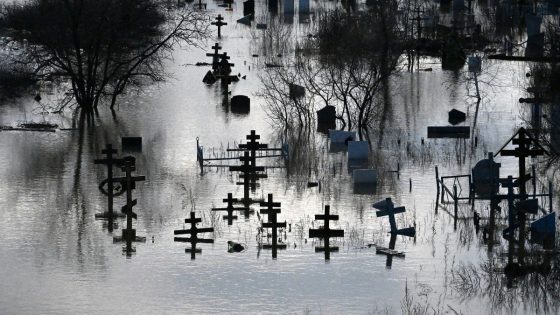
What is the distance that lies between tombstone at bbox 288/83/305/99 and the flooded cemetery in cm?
34

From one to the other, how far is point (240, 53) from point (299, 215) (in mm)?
24683

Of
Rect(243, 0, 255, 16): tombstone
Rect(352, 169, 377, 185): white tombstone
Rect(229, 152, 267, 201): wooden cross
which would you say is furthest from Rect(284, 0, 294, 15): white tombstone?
Rect(352, 169, 377, 185): white tombstone

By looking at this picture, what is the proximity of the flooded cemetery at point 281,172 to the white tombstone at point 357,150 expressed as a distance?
0.05m

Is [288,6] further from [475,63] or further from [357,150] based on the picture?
[357,150]

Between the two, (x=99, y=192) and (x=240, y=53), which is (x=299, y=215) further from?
(x=240, y=53)

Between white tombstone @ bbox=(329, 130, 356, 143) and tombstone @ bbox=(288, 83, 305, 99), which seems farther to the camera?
tombstone @ bbox=(288, 83, 305, 99)

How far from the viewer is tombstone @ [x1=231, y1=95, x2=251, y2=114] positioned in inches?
1598

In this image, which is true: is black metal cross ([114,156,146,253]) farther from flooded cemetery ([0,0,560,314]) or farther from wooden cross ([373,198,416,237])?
wooden cross ([373,198,416,237])

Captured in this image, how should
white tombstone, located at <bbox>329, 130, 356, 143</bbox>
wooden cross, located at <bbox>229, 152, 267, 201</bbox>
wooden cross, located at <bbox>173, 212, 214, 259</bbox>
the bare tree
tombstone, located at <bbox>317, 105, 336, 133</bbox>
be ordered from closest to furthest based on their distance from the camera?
wooden cross, located at <bbox>173, 212, 214, 259</bbox>, wooden cross, located at <bbox>229, 152, 267, 201</bbox>, white tombstone, located at <bbox>329, 130, 356, 143</bbox>, tombstone, located at <bbox>317, 105, 336, 133</bbox>, the bare tree

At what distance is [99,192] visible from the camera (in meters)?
29.7

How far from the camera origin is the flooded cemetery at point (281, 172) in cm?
2294

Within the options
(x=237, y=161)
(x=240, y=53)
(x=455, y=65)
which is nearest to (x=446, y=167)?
(x=237, y=161)

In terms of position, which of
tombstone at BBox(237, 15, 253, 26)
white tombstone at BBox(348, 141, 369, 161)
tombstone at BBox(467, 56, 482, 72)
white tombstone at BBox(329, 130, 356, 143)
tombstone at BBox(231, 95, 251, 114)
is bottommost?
white tombstone at BBox(348, 141, 369, 161)

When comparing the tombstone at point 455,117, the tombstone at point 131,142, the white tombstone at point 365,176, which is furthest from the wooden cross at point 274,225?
the tombstone at point 455,117
